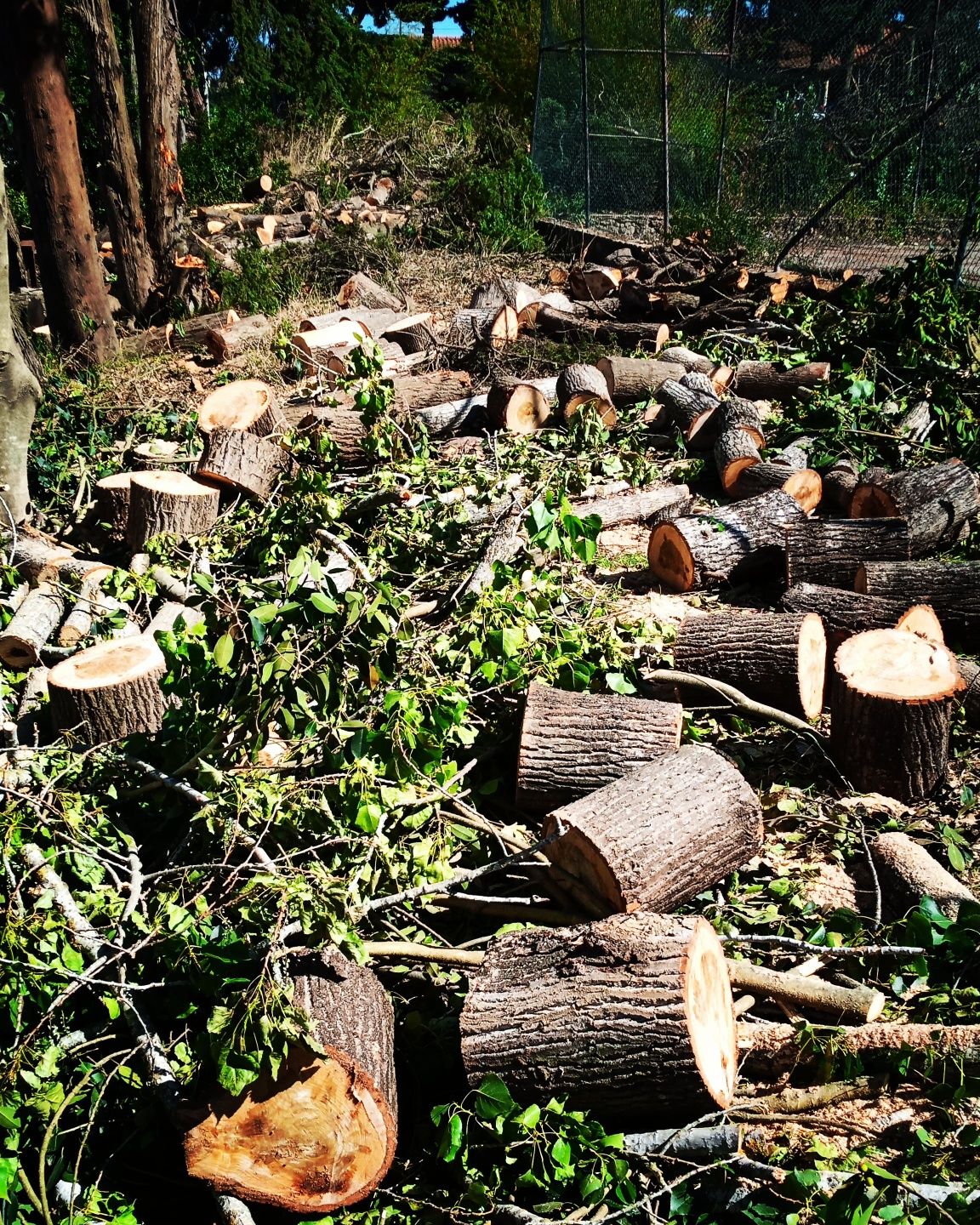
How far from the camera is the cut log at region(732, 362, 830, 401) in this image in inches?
296

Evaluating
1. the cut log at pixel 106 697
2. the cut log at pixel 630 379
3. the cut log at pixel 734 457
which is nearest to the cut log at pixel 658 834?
the cut log at pixel 106 697

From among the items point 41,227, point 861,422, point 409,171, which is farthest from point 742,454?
point 409,171

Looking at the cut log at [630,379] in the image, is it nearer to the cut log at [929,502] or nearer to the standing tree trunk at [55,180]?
the cut log at [929,502]

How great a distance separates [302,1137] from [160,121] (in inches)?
374

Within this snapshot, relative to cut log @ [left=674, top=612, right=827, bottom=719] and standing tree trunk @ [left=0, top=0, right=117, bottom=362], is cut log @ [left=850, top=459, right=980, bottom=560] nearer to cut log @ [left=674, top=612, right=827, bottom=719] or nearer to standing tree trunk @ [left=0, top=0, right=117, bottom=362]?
cut log @ [left=674, top=612, right=827, bottom=719]

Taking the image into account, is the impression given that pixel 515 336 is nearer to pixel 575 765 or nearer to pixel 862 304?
pixel 862 304

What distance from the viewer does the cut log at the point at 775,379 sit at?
24.7 ft

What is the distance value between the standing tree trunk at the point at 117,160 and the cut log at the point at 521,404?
427 centimetres

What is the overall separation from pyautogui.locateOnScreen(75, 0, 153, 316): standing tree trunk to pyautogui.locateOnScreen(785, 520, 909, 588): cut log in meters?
7.20

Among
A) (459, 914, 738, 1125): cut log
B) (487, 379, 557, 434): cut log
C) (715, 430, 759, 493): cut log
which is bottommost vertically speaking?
(459, 914, 738, 1125): cut log

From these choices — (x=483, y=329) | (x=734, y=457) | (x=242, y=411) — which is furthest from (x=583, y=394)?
(x=242, y=411)

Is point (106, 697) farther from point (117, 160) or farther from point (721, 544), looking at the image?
point (117, 160)

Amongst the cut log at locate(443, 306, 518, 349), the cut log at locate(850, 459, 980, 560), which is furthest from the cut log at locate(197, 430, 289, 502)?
the cut log at locate(850, 459, 980, 560)

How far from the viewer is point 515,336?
30.0 feet
